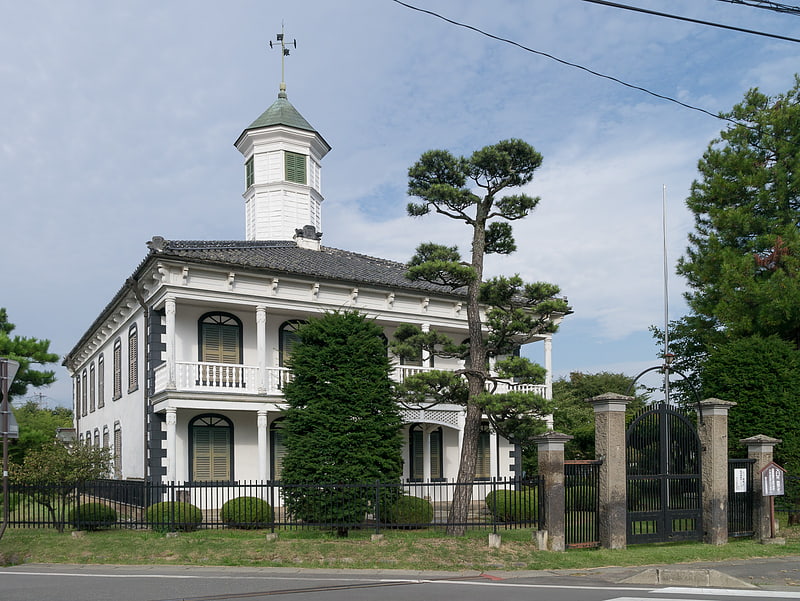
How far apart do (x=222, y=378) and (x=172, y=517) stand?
6.53 meters

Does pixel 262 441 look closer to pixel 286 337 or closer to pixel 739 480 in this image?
pixel 286 337

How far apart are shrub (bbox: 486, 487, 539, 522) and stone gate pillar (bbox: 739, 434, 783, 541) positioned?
4.64 metres

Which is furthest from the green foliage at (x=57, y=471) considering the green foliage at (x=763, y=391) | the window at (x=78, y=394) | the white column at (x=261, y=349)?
the window at (x=78, y=394)

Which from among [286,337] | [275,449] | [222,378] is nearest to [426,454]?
[275,449]

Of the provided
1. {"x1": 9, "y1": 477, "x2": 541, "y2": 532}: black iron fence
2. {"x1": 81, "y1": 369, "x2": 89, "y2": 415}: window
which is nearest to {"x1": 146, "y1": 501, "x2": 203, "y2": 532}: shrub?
{"x1": 9, "y1": 477, "x2": 541, "y2": 532}: black iron fence

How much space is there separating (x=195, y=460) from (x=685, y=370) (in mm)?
17220

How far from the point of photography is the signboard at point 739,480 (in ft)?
57.5

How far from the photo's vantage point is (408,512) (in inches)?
712

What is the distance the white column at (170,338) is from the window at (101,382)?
35.8 feet

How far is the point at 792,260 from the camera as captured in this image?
24078 millimetres

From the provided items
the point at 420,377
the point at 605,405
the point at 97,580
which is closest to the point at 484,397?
the point at 420,377

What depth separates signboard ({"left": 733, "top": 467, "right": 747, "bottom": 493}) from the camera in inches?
690

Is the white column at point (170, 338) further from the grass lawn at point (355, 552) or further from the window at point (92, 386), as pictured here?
the window at point (92, 386)

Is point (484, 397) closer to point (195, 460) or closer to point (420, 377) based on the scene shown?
point (420, 377)
